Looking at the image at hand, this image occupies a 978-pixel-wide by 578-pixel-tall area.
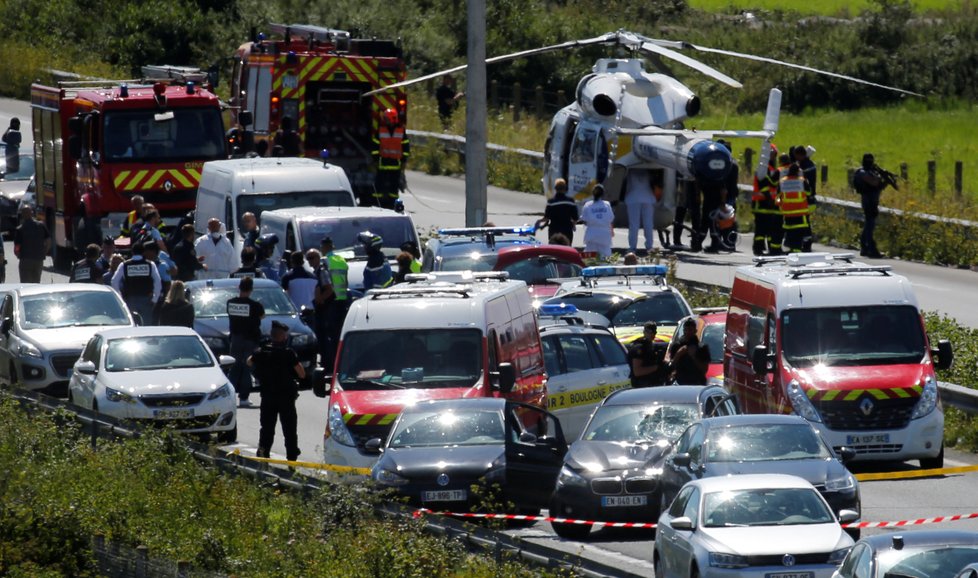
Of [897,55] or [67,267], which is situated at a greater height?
[897,55]

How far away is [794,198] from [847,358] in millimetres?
11227

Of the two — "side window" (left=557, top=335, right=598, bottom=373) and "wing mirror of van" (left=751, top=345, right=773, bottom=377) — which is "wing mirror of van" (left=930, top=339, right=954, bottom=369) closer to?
"wing mirror of van" (left=751, top=345, right=773, bottom=377)

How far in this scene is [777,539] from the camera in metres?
14.5

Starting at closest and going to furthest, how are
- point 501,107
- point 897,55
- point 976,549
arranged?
1. point 976,549
2. point 501,107
3. point 897,55

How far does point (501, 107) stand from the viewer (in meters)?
58.5

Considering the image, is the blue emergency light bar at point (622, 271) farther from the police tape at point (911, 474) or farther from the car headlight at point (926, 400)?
the police tape at point (911, 474)

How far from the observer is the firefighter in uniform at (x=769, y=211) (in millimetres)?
34094

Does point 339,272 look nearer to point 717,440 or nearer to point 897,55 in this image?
point 717,440

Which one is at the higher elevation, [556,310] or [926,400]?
[556,310]

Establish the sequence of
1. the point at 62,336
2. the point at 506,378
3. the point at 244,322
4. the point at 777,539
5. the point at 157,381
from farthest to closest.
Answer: the point at 62,336 < the point at 244,322 < the point at 157,381 < the point at 506,378 < the point at 777,539

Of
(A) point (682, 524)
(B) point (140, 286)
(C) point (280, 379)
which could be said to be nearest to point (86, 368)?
(C) point (280, 379)

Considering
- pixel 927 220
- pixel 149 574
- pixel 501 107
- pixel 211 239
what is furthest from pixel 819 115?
pixel 149 574

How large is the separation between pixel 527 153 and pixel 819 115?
21043mm

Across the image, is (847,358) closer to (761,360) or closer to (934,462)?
(761,360)
